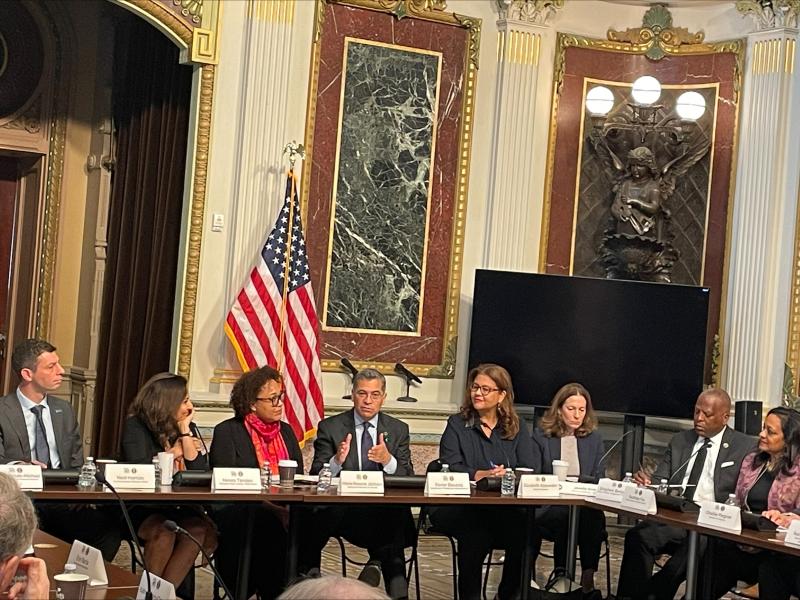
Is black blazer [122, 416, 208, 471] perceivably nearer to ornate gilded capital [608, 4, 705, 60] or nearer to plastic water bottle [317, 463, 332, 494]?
plastic water bottle [317, 463, 332, 494]

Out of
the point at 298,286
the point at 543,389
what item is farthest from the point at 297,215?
the point at 543,389

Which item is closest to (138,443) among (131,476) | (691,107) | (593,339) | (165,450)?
(165,450)

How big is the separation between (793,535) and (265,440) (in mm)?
2316

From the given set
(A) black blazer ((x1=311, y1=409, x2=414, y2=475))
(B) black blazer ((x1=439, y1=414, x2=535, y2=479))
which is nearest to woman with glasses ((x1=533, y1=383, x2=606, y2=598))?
(B) black blazer ((x1=439, y1=414, x2=535, y2=479))

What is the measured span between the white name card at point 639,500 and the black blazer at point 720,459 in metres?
0.75

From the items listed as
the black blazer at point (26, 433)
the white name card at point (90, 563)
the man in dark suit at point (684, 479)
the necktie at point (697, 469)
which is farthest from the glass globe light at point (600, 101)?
the white name card at point (90, 563)

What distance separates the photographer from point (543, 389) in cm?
829

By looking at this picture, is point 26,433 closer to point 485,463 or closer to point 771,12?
point 485,463

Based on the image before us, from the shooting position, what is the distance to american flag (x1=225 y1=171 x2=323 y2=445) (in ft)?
25.6

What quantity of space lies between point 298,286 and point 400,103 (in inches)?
58.5

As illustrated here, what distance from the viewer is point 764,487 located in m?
5.83

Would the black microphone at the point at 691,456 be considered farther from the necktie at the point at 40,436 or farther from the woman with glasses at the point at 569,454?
the necktie at the point at 40,436

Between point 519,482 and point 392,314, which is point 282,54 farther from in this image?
point 519,482

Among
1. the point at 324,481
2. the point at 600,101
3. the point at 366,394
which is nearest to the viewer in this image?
the point at 324,481
